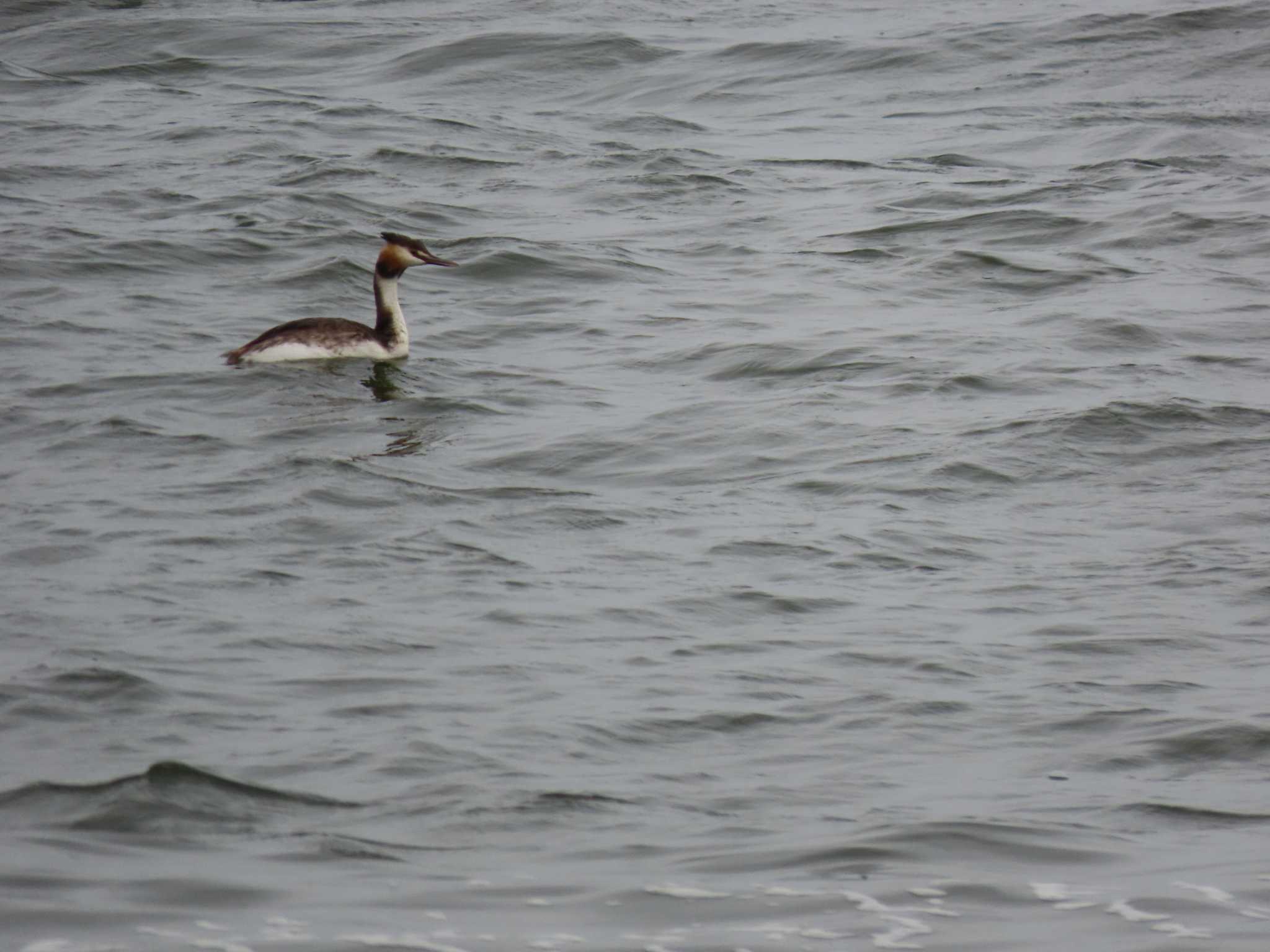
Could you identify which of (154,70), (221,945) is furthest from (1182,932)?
(154,70)

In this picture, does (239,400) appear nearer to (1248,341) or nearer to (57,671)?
(57,671)

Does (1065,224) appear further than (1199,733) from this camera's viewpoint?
Yes

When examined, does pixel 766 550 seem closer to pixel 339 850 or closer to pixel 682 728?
pixel 682 728

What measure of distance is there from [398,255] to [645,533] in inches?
175

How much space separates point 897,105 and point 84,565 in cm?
1497

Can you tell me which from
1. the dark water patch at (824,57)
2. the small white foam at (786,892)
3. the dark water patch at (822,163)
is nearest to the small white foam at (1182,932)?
the small white foam at (786,892)

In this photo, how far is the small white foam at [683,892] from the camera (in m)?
5.02

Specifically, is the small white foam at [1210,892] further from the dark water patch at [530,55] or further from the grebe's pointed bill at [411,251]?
the dark water patch at [530,55]

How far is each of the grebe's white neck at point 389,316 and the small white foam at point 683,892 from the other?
7819 millimetres

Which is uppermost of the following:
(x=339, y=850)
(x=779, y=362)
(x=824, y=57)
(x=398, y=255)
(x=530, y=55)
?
(x=530, y=55)

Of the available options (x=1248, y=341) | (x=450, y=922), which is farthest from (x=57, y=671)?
(x=1248, y=341)

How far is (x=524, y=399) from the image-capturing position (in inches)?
459

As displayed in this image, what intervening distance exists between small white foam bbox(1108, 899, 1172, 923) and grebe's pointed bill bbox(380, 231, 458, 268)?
337 inches

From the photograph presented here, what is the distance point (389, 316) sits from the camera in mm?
12617
